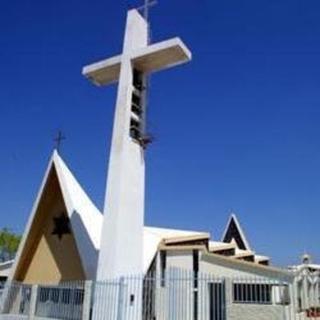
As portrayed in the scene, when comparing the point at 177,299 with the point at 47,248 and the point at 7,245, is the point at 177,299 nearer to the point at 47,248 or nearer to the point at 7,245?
the point at 47,248

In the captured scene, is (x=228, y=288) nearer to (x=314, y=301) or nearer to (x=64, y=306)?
(x=314, y=301)

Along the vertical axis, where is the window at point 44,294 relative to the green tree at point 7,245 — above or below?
below

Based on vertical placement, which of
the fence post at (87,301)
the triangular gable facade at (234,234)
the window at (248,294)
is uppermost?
the triangular gable facade at (234,234)

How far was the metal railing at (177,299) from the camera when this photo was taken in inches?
574

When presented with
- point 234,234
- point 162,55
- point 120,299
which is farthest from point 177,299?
point 234,234

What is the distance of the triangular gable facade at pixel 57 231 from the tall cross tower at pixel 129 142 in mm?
3199

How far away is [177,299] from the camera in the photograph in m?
15.8

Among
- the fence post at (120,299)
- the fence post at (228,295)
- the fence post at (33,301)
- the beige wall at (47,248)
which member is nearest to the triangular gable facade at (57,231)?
the beige wall at (47,248)

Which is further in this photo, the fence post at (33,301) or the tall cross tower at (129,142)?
the fence post at (33,301)

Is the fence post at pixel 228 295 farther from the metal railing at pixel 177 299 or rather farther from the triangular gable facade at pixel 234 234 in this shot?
the triangular gable facade at pixel 234 234

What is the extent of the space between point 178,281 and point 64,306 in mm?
4562

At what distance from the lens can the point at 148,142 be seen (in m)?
19.5

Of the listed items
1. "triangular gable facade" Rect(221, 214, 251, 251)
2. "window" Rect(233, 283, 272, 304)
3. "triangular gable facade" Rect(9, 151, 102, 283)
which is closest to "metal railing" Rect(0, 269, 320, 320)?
"window" Rect(233, 283, 272, 304)

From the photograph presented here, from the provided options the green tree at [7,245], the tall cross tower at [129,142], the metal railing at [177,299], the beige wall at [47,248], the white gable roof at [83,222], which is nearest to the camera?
the metal railing at [177,299]
